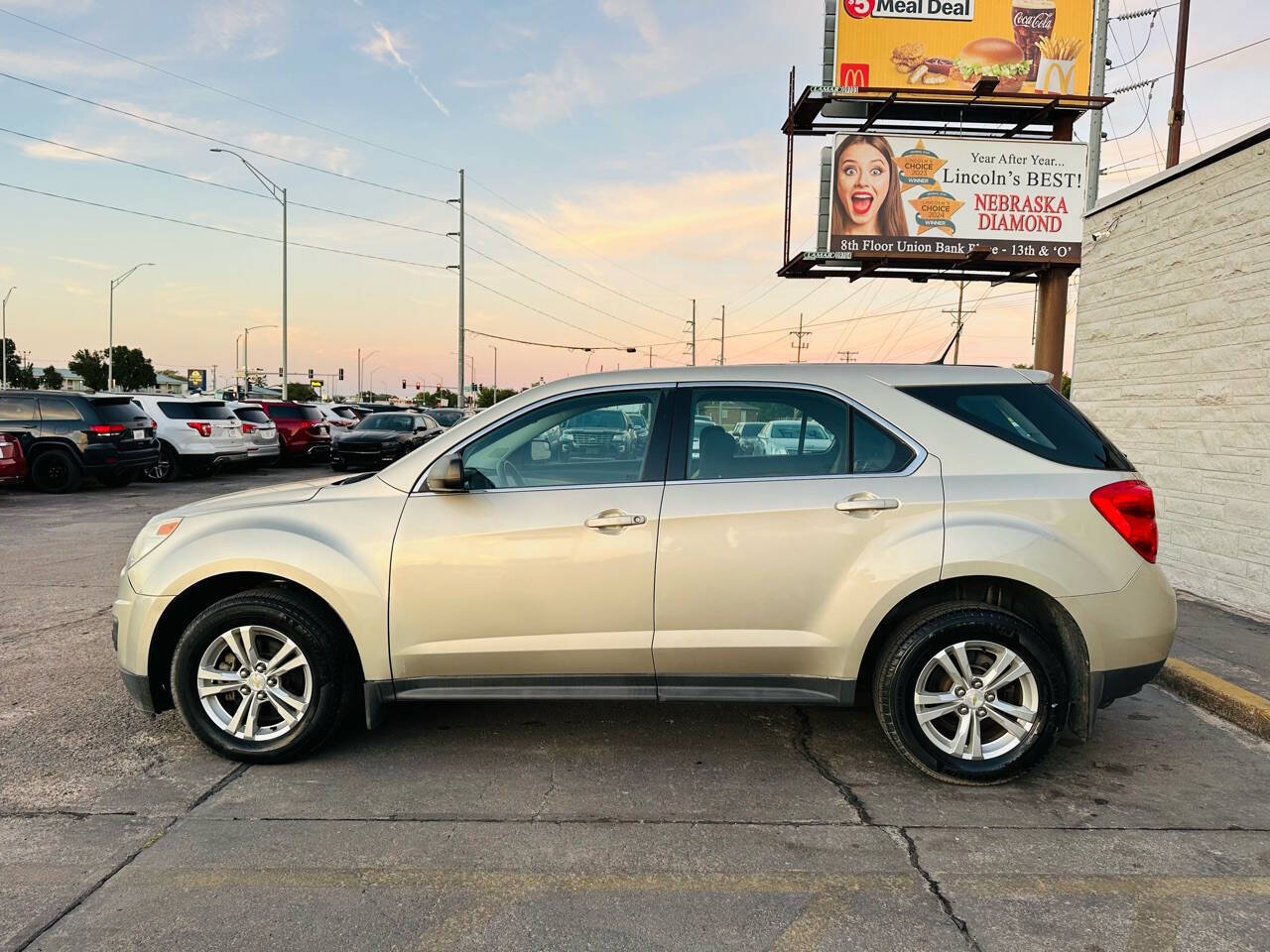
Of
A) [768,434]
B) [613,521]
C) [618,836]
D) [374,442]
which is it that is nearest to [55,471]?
[374,442]

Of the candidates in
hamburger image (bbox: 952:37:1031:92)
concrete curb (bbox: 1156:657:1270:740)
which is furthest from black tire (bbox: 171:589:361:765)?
hamburger image (bbox: 952:37:1031:92)

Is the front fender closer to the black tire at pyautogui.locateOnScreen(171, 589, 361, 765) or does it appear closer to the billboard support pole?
the black tire at pyautogui.locateOnScreen(171, 589, 361, 765)

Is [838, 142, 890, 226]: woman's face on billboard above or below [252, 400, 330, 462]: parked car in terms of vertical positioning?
above

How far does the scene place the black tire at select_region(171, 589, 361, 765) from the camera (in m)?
3.85

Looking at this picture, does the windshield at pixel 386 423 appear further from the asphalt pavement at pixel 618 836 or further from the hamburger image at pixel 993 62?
the asphalt pavement at pixel 618 836

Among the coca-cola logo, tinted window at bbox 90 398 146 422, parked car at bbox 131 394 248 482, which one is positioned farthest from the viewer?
the coca-cola logo

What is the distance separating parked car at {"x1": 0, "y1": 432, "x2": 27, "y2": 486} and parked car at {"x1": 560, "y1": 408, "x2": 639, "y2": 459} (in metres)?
14.3

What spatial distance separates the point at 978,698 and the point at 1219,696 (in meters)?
1.96

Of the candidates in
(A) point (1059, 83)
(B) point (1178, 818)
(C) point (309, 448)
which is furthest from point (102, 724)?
(A) point (1059, 83)

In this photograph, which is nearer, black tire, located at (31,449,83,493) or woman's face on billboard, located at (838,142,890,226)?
black tire, located at (31,449,83,493)

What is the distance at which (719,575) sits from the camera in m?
3.71

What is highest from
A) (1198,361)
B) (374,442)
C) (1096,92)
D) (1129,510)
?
(1096,92)

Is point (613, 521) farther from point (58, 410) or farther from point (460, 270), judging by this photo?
point (460, 270)

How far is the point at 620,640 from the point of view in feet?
12.4
